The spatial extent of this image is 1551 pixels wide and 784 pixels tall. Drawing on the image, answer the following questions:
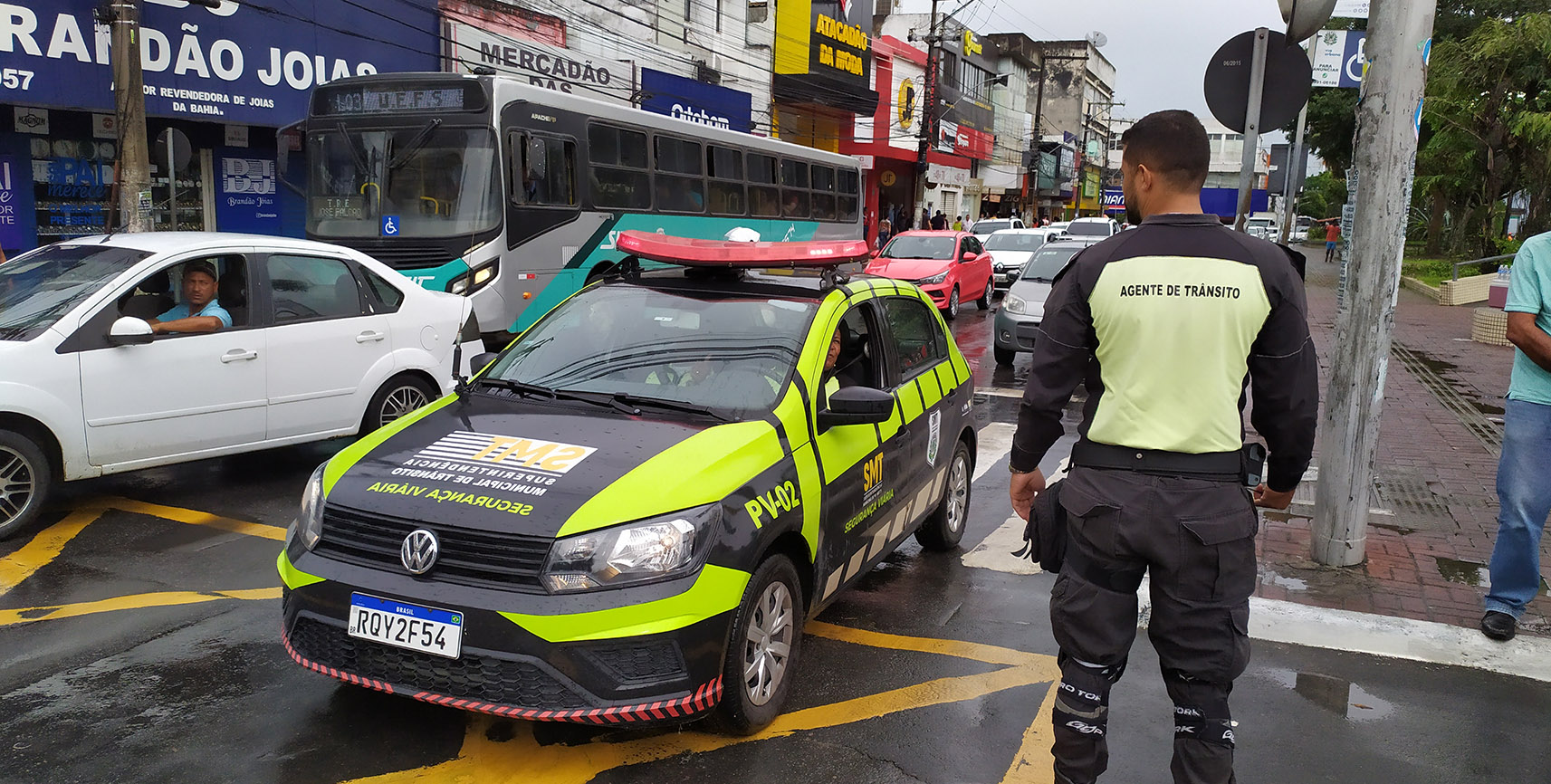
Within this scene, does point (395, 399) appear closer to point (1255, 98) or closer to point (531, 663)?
point (531, 663)

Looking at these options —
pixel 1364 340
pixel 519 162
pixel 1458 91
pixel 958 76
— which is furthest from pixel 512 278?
pixel 958 76

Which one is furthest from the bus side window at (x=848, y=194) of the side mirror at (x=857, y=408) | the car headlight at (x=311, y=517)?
the car headlight at (x=311, y=517)

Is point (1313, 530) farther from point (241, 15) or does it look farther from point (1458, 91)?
point (1458, 91)

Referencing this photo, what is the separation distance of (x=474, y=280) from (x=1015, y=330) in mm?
6527

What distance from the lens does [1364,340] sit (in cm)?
562

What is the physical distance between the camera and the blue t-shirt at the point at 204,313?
645cm

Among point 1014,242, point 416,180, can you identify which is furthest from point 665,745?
point 1014,242

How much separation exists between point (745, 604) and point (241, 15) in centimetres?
1475

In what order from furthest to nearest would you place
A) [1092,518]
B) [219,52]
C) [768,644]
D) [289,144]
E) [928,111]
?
[928,111] → [219,52] → [289,144] → [768,644] → [1092,518]

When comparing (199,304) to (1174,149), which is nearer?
(1174,149)

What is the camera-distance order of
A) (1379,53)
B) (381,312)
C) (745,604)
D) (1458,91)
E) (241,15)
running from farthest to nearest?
(1458,91) → (241,15) → (381,312) → (1379,53) → (745,604)

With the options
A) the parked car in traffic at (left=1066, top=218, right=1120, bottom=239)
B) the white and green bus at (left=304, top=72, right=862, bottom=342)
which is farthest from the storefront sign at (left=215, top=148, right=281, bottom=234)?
the parked car in traffic at (left=1066, top=218, right=1120, bottom=239)

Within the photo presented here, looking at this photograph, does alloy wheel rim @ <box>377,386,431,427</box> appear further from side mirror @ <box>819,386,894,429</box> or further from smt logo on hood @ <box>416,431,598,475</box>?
side mirror @ <box>819,386,894,429</box>

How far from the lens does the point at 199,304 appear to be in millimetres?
6504
